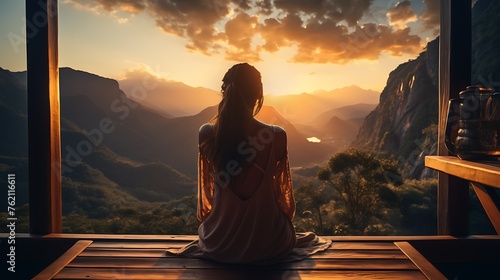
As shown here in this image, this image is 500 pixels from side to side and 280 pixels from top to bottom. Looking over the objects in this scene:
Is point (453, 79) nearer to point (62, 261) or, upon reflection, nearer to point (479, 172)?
point (479, 172)

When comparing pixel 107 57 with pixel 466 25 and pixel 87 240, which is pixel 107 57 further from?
pixel 466 25

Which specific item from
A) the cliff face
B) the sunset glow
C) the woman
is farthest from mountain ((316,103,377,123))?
the woman

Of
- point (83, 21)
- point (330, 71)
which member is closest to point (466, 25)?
point (330, 71)

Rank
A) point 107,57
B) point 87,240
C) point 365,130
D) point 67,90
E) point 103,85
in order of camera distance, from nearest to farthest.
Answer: point 87,240, point 107,57, point 365,130, point 67,90, point 103,85

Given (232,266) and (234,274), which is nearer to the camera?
(234,274)

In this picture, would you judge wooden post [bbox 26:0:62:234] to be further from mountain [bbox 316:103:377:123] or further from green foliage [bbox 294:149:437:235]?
mountain [bbox 316:103:377:123]

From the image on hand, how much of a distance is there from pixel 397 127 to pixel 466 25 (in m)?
7.07

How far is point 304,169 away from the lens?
6.05 meters

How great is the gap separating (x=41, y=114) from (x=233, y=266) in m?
1.97

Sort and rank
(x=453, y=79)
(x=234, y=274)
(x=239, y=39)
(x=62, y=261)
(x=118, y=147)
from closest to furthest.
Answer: (x=234, y=274), (x=62, y=261), (x=453, y=79), (x=239, y=39), (x=118, y=147)

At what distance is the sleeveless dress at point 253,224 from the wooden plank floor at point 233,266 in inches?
2.6

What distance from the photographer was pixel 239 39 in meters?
4.12

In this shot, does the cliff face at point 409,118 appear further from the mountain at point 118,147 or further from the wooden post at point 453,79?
the wooden post at point 453,79

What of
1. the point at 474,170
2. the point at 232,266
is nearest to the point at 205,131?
the point at 232,266
